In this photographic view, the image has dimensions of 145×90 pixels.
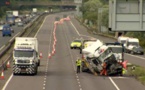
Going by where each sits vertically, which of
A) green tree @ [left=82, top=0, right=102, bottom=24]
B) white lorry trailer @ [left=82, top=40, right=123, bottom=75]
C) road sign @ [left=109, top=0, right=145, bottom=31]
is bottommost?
green tree @ [left=82, top=0, right=102, bottom=24]

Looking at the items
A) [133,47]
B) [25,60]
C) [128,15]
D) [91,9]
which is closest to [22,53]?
[25,60]

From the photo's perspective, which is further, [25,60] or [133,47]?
[133,47]

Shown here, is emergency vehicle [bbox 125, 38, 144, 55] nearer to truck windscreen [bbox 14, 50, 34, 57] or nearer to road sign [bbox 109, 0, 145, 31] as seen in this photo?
truck windscreen [bbox 14, 50, 34, 57]

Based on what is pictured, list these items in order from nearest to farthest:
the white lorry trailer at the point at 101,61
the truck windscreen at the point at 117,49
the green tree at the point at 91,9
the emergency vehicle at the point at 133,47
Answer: the white lorry trailer at the point at 101,61 → the truck windscreen at the point at 117,49 → the emergency vehicle at the point at 133,47 → the green tree at the point at 91,9

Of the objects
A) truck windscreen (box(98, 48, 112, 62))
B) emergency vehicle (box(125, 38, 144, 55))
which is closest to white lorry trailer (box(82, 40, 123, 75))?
truck windscreen (box(98, 48, 112, 62))

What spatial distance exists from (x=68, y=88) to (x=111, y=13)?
7.58 metres

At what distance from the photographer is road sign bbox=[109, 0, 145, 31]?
41.8 meters

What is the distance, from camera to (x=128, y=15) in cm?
4234

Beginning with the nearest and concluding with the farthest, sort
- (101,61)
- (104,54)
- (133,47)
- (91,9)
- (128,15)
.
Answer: (128,15)
(101,61)
(104,54)
(133,47)
(91,9)

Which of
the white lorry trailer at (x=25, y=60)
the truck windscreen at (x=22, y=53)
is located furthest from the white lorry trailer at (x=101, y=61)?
the truck windscreen at (x=22, y=53)

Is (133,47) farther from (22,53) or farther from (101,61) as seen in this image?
(22,53)

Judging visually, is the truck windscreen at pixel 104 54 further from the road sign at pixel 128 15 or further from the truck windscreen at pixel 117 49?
the road sign at pixel 128 15

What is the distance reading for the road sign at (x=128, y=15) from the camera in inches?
1647

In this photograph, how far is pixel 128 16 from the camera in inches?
1665
